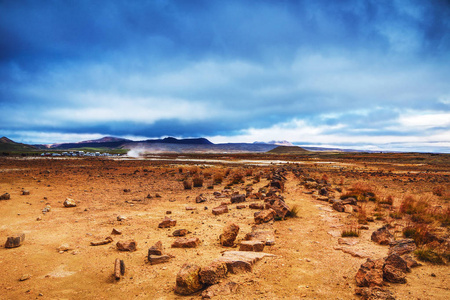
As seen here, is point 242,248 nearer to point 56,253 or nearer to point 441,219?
point 56,253

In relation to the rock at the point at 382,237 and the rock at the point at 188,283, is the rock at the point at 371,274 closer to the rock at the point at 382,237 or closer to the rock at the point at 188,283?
the rock at the point at 382,237

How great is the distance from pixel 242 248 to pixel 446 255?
16.7 ft

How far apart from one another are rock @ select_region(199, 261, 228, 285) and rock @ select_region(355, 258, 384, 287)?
9.08 ft

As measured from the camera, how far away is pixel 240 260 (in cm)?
510

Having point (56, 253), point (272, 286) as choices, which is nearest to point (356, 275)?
point (272, 286)

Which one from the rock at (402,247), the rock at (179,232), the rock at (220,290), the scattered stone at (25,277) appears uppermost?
the rock at (402,247)

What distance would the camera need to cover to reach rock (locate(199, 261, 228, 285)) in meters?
4.54

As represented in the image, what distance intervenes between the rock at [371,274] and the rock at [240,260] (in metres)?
2.13

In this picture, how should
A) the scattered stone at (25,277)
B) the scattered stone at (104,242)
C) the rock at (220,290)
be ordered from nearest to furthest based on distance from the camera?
the rock at (220,290) → the scattered stone at (25,277) → the scattered stone at (104,242)

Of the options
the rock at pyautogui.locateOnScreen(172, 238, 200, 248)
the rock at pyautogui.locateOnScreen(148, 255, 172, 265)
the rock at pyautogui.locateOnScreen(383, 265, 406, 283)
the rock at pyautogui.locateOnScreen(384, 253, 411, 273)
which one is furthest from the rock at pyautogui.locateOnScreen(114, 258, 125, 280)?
the rock at pyautogui.locateOnScreen(384, 253, 411, 273)

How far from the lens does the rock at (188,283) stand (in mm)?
4398

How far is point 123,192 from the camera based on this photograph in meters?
15.6

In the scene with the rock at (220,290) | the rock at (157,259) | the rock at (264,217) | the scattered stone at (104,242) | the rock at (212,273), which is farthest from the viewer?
the rock at (264,217)

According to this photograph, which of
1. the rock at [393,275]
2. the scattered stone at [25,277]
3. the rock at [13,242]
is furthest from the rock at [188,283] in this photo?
the rock at [13,242]
